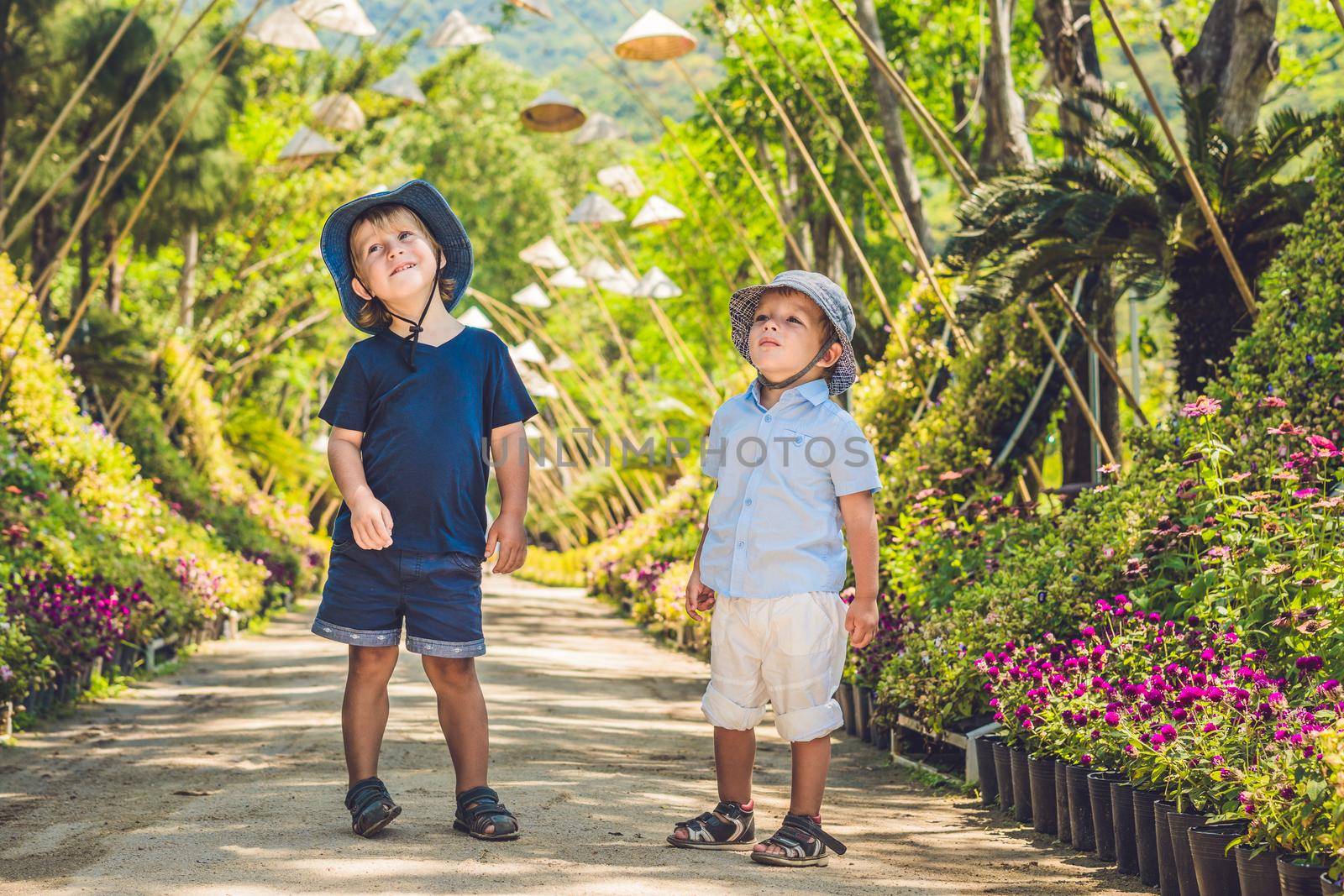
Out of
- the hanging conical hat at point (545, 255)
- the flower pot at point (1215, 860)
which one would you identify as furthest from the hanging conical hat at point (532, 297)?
the flower pot at point (1215, 860)

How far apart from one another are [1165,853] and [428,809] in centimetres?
179

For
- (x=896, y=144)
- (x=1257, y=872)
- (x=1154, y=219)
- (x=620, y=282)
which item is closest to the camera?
(x=1257, y=872)

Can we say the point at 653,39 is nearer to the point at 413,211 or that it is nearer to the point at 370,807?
the point at 413,211

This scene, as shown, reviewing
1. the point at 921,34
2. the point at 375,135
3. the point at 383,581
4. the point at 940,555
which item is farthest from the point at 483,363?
the point at 375,135

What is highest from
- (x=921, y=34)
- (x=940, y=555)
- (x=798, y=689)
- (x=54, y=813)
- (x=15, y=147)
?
(x=921, y=34)

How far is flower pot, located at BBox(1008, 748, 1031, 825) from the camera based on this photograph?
404 centimetres

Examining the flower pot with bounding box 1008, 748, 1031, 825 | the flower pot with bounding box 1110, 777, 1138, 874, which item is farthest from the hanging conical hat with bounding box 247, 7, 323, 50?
the flower pot with bounding box 1110, 777, 1138, 874

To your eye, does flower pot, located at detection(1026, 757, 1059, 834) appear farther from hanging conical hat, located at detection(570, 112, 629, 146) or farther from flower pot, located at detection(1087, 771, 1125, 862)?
hanging conical hat, located at detection(570, 112, 629, 146)

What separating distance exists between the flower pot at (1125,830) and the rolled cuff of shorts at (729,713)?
887 mm

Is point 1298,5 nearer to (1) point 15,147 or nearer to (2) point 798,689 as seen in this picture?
(1) point 15,147

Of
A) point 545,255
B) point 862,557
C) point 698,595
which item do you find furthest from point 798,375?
point 545,255

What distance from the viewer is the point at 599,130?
14.3m

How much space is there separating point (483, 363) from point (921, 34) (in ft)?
44.2

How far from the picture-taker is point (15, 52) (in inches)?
414
